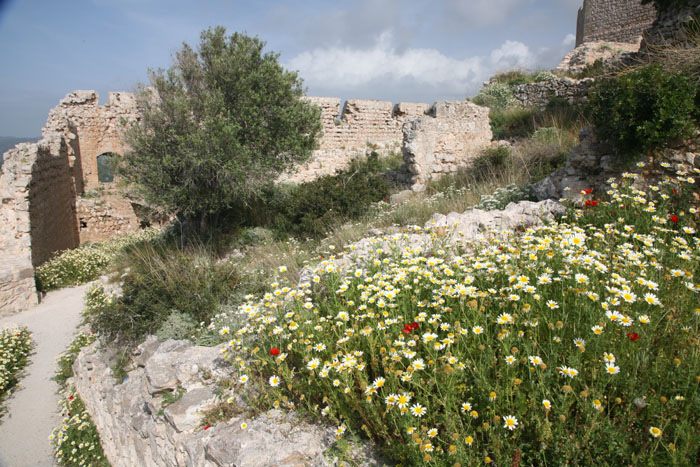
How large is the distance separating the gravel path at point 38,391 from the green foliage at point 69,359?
0.47 feet

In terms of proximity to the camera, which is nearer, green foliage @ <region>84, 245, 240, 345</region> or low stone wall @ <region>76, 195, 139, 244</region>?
green foliage @ <region>84, 245, 240, 345</region>

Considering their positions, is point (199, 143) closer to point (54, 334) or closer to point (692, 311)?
point (54, 334)

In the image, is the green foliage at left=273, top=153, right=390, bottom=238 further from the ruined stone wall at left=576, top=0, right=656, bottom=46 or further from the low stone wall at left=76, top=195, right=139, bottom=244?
the ruined stone wall at left=576, top=0, right=656, bottom=46

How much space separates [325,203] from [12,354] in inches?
270

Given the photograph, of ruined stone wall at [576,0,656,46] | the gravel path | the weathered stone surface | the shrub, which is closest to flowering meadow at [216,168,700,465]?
the weathered stone surface

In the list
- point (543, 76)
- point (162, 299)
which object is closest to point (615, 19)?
point (543, 76)

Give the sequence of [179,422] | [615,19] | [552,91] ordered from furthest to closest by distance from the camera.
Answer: [615,19]
[552,91]
[179,422]

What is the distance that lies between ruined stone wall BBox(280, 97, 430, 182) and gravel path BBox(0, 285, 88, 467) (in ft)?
28.5

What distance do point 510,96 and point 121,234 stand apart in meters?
17.8

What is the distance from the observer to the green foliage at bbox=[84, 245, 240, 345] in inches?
211

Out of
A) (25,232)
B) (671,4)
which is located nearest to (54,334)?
(25,232)

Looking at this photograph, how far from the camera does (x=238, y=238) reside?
9562 mm

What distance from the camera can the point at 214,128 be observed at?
26.8 feet

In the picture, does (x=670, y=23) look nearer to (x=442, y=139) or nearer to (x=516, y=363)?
(x=442, y=139)
